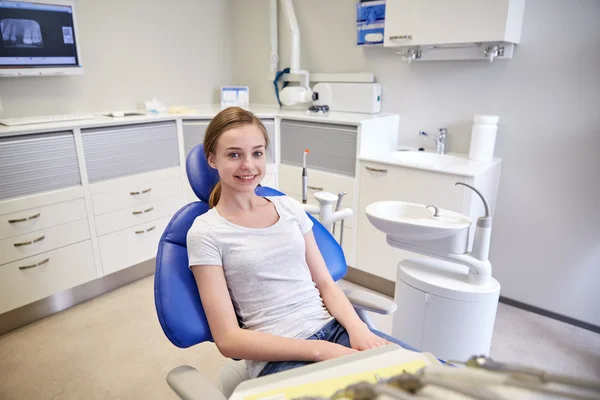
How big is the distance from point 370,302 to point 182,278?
555mm

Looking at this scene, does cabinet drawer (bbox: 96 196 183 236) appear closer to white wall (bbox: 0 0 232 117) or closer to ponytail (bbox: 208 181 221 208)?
white wall (bbox: 0 0 232 117)

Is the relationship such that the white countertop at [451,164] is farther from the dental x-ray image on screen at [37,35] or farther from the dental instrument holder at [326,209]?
the dental x-ray image on screen at [37,35]

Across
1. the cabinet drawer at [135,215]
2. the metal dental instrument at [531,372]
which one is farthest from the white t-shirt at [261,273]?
the cabinet drawer at [135,215]

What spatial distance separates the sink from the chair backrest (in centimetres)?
75

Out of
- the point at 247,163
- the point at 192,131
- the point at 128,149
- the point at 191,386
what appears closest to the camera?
the point at 191,386

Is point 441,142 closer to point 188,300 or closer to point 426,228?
point 426,228

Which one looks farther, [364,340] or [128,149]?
[128,149]

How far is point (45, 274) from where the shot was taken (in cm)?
221

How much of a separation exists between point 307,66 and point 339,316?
7.55ft

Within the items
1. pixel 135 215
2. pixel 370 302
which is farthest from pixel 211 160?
pixel 135 215

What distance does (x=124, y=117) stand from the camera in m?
2.46

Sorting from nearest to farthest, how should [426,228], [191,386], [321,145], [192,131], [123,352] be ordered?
1. [191,386]
2. [426,228]
3. [123,352]
4. [321,145]
5. [192,131]

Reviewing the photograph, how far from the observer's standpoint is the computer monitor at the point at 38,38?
7.08ft

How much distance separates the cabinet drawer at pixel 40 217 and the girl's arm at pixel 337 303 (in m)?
1.62
